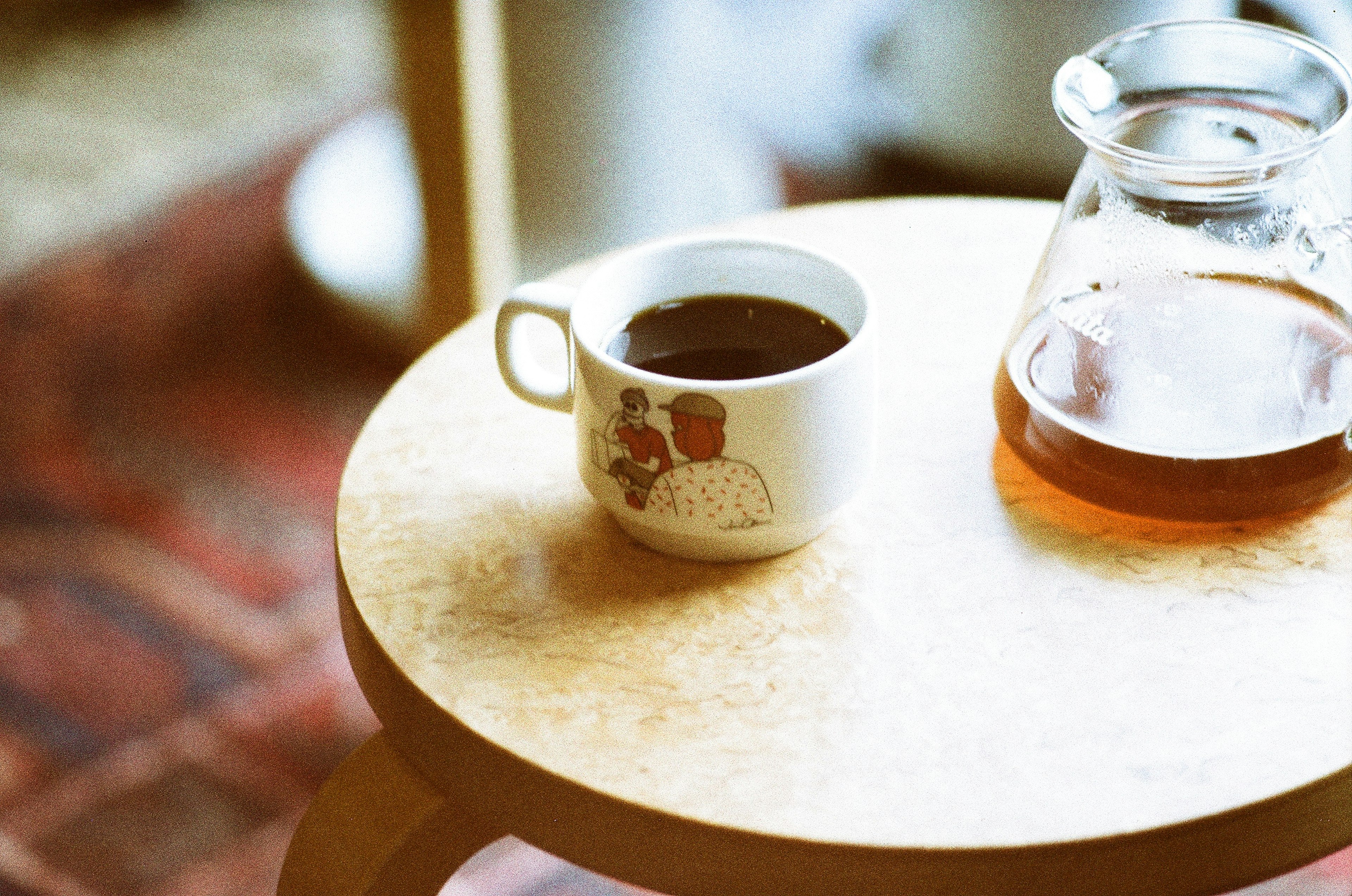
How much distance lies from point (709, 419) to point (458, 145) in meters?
0.83

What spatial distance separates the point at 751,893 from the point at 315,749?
0.74 m

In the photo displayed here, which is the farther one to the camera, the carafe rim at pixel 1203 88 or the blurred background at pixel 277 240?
the blurred background at pixel 277 240

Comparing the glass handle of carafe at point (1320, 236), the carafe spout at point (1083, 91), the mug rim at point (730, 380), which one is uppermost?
the carafe spout at point (1083, 91)

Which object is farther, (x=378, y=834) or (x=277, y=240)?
(x=277, y=240)

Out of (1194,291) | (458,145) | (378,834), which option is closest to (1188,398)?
(1194,291)

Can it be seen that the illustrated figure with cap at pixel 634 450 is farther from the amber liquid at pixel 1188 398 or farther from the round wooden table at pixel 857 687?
the amber liquid at pixel 1188 398

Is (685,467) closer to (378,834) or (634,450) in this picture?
(634,450)

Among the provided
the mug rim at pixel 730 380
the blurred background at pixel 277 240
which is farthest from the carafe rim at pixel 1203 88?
the blurred background at pixel 277 240

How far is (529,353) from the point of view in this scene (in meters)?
0.58

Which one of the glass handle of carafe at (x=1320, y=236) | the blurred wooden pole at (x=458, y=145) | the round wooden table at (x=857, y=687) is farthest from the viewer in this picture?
the blurred wooden pole at (x=458, y=145)

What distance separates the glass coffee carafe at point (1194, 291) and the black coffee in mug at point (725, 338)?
0.09 metres

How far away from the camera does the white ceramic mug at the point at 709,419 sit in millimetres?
492

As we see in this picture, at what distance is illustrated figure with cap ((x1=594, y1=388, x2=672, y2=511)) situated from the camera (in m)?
0.50

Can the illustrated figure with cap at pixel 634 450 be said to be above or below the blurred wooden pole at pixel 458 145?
above
